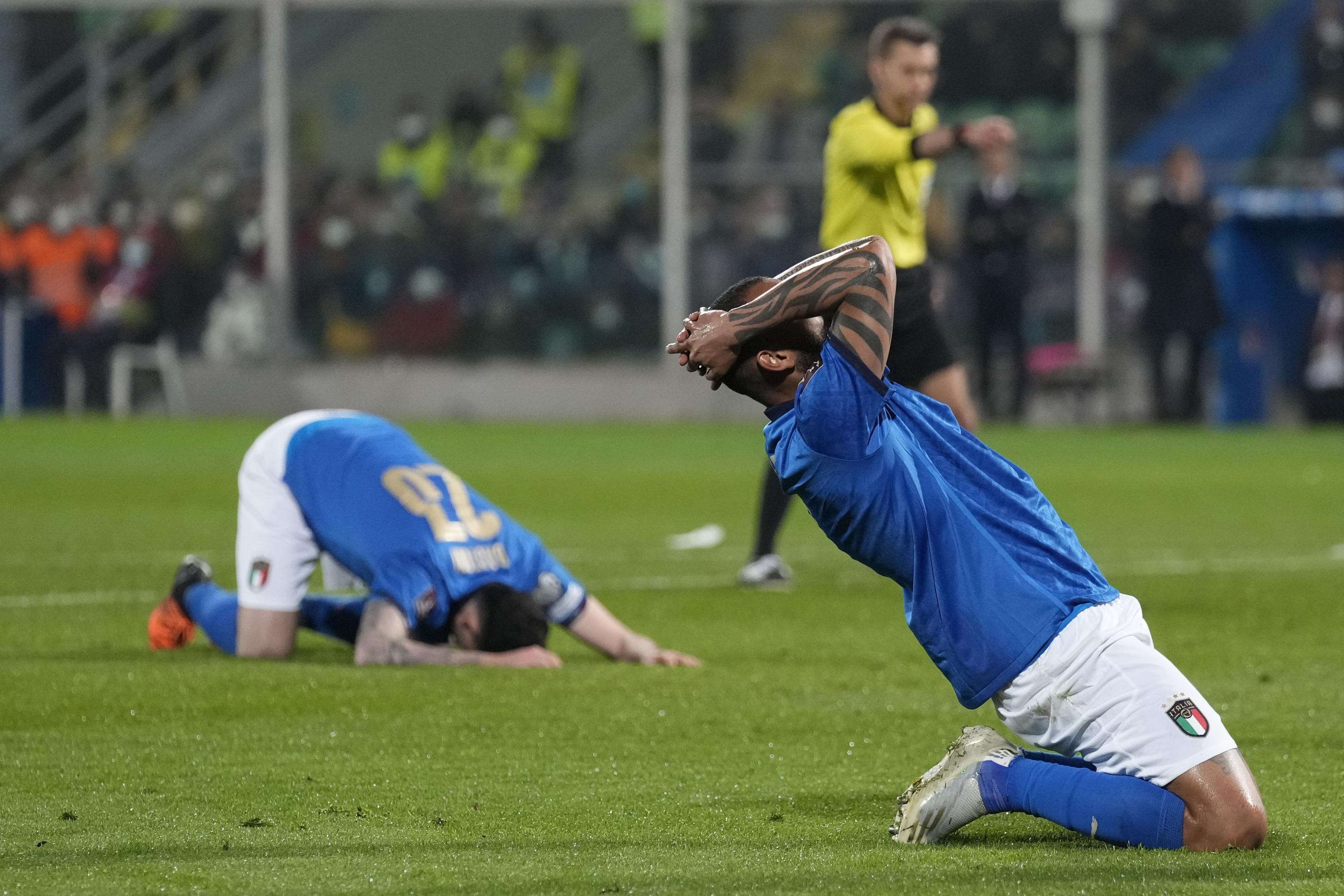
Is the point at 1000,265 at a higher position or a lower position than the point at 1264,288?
higher

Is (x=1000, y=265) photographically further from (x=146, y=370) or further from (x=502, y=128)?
(x=146, y=370)

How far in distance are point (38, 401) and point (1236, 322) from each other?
13.4m

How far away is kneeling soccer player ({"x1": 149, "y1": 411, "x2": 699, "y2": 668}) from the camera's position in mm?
6914

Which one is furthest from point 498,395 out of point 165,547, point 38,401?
point 165,547

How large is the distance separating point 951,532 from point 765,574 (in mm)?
5098

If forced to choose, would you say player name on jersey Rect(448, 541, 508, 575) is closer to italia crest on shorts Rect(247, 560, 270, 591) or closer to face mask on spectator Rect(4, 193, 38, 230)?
italia crest on shorts Rect(247, 560, 270, 591)

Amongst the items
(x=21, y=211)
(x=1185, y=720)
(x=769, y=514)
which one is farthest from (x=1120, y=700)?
(x=21, y=211)

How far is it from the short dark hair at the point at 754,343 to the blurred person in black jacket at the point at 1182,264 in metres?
17.8

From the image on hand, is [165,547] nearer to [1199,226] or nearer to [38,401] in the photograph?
[1199,226]

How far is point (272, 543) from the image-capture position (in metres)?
7.23

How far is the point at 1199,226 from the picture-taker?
70.4 feet

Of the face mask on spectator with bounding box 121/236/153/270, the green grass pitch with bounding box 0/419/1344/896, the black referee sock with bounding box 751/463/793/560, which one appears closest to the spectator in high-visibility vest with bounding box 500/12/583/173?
the face mask on spectator with bounding box 121/236/153/270

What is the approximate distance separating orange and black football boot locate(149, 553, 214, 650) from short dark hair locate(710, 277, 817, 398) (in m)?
3.73

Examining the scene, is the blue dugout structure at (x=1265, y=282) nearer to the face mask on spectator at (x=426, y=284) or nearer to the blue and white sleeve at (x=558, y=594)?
the face mask on spectator at (x=426, y=284)
